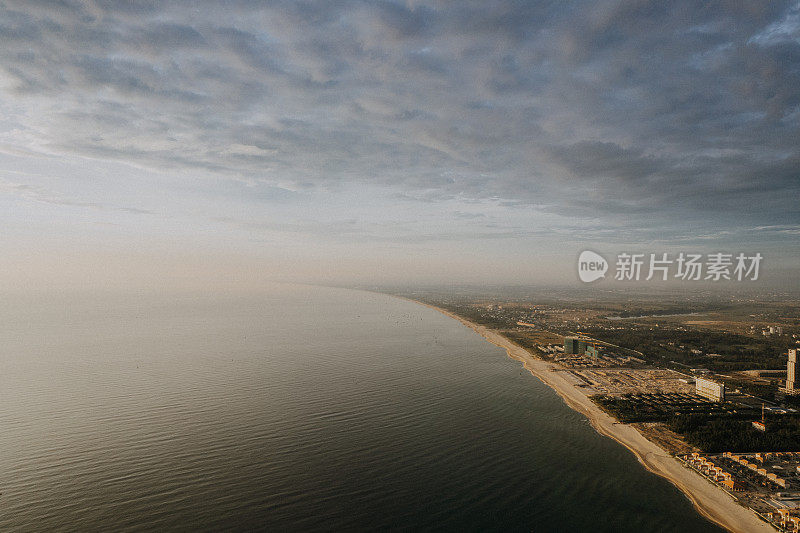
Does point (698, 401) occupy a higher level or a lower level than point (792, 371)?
lower

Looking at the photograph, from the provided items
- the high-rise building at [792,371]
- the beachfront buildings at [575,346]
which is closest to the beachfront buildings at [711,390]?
the high-rise building at [792,371]

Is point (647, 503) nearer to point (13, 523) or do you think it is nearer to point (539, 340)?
point (13, 523)

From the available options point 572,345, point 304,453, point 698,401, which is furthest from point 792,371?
point 304,453

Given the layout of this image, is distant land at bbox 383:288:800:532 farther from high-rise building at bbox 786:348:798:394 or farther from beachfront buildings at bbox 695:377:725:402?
high-rise building at bbox 786:348:798:394

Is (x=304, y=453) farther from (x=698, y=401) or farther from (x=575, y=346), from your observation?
(x=575, y=346)

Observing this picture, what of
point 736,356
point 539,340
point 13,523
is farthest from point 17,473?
point 736,356

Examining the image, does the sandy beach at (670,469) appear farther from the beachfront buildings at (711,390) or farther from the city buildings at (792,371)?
the city buildings at (792,371)

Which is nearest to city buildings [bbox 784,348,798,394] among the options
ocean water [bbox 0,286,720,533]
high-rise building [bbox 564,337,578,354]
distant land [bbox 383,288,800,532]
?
distant land [bbox 383,288,800,532]
